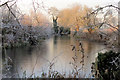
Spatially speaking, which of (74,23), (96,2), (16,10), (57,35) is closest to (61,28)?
(57,35)

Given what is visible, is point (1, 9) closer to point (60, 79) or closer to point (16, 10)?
point (16, 10)

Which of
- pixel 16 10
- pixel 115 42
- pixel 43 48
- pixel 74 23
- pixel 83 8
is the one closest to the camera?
pixel 16 10

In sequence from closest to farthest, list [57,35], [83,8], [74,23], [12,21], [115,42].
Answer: [12,21] → [115,42] → [74,23] → [83,8] → [57,35]

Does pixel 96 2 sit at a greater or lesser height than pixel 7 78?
greater

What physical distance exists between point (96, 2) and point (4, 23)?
94 centimetres

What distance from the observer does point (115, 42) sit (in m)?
1.28

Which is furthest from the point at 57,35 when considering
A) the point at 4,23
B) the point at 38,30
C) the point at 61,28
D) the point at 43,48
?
the point at 4,23

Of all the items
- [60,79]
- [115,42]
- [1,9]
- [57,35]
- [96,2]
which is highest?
[96,2]

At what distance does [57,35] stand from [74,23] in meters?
0.39

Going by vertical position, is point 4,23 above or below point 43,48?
above

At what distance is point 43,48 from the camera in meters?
2.19

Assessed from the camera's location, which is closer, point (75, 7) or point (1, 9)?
point (1, 9)

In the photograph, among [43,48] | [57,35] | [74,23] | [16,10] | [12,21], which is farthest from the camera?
[43,48]

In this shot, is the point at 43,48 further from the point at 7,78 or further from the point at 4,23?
the point at 4,23
